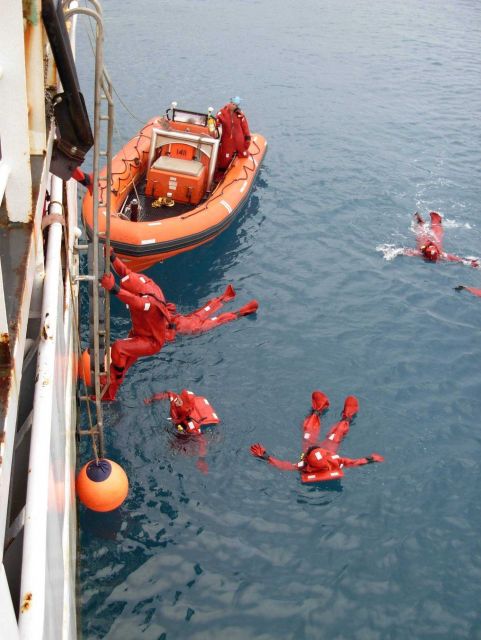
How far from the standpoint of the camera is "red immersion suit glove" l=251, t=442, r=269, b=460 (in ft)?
23.4

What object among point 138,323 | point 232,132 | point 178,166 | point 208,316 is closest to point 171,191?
point 178,166

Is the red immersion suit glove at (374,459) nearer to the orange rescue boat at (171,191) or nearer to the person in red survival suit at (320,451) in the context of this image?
the person in red survival suit at (320,451)

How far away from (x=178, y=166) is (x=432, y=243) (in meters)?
4.73

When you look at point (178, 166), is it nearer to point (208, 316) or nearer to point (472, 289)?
point (208, 316)

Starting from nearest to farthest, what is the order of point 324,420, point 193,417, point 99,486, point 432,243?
point 99,486 → point 193,417 → point 324,420 → point 432,243

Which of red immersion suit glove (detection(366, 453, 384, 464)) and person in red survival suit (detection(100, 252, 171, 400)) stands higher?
person in red survival suit (detection(100, 252, 171, 400))

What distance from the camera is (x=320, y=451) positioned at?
6.81 metres

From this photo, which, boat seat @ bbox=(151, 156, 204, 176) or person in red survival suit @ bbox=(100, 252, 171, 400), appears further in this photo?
boat seat @ bbox=(151, 156, 204, 176)

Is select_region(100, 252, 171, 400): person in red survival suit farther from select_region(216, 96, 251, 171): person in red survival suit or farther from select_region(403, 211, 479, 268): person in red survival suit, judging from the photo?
select_region(216, 96, 251, 171): person in red survival suit

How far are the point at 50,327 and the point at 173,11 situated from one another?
79.1 feet

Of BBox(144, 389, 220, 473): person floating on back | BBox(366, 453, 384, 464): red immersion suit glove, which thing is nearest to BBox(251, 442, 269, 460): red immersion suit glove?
BBox(144, 389, 220, 473): person floating on back

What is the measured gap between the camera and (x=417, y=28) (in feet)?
86.4

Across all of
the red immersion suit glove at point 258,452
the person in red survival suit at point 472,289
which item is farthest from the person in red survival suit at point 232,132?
the red immersion suit glove at point 258,452

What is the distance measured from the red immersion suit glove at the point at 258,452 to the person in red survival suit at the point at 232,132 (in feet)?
22.4
